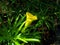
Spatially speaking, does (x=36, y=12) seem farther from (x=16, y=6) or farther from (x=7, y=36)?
(x=7, y=36)

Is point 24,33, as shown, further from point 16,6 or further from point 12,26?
point 16,6

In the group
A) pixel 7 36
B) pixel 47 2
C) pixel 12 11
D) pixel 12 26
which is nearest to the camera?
pixel 7 36

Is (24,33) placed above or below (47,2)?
below

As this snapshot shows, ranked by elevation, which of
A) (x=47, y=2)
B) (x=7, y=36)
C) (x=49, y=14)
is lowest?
(x=7, y=36)

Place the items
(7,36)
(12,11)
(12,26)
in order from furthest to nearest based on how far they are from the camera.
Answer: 1. (12,11)
2. (12,26)
3. (7,36)

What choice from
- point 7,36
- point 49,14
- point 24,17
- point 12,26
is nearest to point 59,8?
point 49,14

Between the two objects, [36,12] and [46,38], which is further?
[46,38]

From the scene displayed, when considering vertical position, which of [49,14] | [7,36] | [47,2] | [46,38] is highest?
[47,2]

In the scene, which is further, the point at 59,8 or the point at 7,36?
the point at 59,8

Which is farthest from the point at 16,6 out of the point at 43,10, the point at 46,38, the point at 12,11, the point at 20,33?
the point at 46,38
